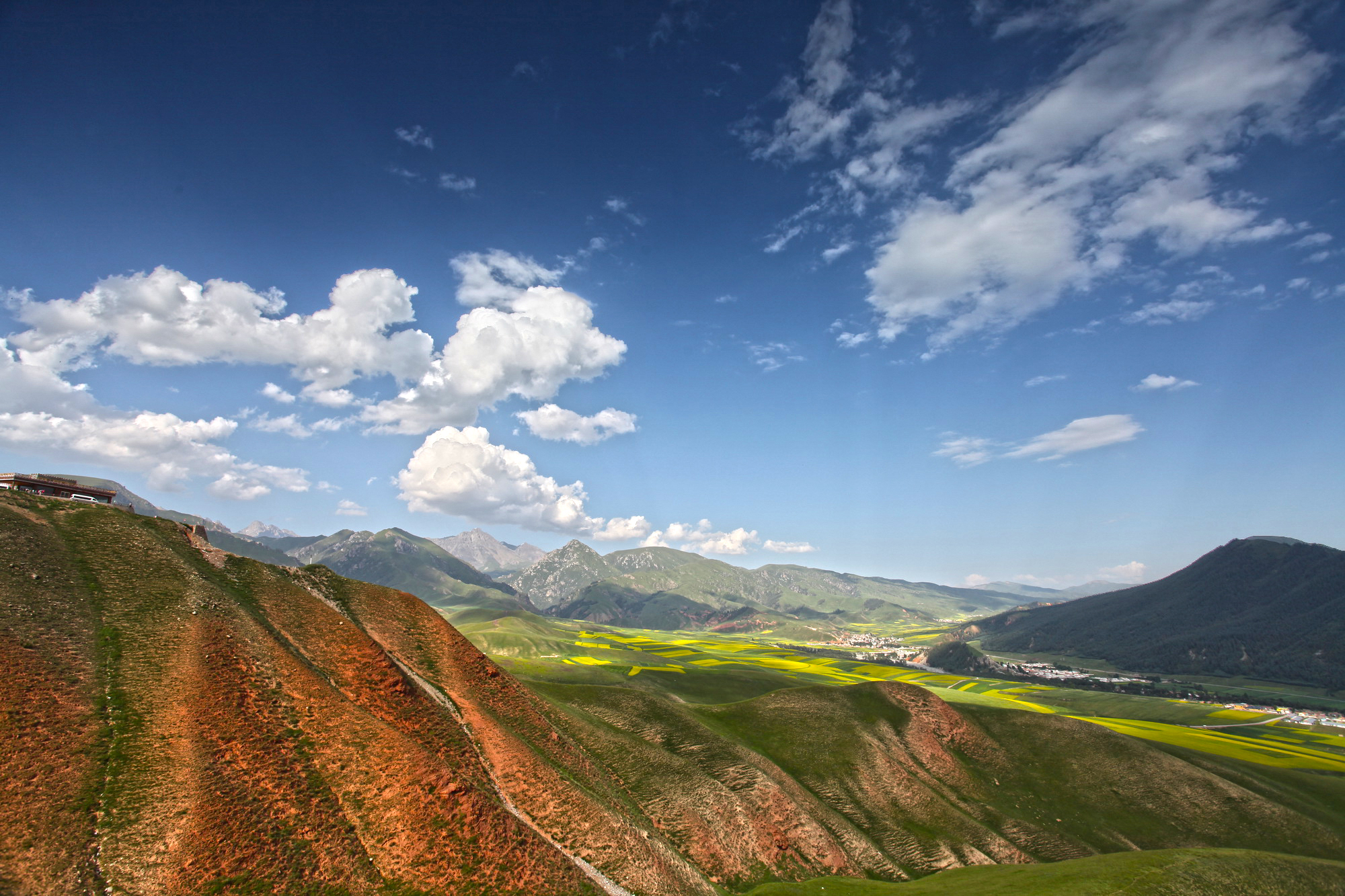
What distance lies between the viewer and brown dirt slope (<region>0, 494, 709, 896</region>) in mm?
25469

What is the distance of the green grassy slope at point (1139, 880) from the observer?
41.4 metres

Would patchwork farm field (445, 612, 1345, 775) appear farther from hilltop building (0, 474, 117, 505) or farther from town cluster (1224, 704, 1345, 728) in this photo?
hilltop building (0, 474, 117, 505)

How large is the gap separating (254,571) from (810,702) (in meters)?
81.6

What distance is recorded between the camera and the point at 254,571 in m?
52.6

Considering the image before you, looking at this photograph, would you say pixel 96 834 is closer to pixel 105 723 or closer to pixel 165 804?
pixel 165 804

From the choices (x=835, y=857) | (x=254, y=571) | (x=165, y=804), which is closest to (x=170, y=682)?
(x=165, y=804)

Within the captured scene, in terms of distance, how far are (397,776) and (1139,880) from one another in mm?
58002

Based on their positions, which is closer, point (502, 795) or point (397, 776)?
point (397, 776)

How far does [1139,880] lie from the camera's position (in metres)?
41.8

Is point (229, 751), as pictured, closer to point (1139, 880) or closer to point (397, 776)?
point (397, 776)

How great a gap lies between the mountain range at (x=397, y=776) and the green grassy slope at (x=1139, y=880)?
27.3 inches

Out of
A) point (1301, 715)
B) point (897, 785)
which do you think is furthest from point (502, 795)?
point (1301, 715)

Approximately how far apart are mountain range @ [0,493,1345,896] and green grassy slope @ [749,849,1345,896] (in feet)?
2.28

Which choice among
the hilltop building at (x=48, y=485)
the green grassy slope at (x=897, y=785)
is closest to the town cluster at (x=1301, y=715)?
the green grassy slope at (x=897, y=785)
